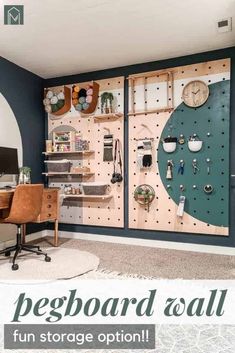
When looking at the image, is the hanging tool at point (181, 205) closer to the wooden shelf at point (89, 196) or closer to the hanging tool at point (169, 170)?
the hanging tool at point (169, 170)

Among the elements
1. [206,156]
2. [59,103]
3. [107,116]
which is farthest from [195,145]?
[59,103]

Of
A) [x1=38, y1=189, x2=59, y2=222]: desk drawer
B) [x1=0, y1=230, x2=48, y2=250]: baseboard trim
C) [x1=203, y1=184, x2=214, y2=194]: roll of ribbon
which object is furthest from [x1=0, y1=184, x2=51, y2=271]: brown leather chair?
[x1=203, y1=184, x2=214, y2=194]: roll of ribbon

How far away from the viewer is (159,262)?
123 inches

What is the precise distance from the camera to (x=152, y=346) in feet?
5.32

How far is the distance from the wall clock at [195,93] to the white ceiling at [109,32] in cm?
41

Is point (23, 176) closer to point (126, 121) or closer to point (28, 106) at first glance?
point (28, 106)

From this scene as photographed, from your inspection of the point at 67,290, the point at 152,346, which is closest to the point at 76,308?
the point at 67,290

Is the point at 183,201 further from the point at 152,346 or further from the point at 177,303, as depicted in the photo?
the point at 152,346

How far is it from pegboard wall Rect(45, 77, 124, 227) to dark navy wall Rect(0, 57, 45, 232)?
295 millimetres

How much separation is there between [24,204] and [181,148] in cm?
207

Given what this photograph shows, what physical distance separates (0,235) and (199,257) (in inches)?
99.1

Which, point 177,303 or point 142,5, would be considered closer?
point 177,303

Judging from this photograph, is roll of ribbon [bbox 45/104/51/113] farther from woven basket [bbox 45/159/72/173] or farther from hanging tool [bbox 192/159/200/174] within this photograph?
hanging tool [bbox 192/159/200/174]

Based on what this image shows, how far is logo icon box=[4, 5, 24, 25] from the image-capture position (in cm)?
261
